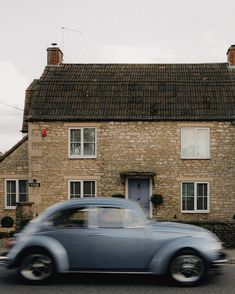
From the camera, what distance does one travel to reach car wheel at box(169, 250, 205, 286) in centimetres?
948

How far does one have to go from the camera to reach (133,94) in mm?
25703

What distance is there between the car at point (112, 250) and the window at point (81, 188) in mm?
14778

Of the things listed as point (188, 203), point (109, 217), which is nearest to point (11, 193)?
point (188, 203)

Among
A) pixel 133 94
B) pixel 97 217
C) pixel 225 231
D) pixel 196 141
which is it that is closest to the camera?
pixel 97 217

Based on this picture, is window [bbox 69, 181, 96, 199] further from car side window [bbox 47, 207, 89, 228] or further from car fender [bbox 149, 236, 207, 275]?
car fender [bbox 149, 236, 207, 275]

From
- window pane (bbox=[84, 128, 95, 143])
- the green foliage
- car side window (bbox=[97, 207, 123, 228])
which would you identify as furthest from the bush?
car side window (bbox=[97, 207, 123, 228])

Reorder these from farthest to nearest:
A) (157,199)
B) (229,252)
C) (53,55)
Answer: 1. (53,55)
2. (157,199)
3. (229,252)

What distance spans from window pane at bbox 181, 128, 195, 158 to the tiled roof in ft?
2.25

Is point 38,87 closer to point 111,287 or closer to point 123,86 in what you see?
point 123,86

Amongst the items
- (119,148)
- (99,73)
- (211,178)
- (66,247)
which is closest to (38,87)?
(99,73)

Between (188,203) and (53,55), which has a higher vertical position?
(53,55)

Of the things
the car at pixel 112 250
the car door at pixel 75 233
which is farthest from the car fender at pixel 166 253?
the car door at pixel 75 233

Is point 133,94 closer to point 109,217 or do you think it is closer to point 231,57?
point 231,57

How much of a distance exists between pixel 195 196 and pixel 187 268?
588 inches
